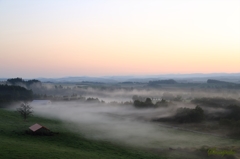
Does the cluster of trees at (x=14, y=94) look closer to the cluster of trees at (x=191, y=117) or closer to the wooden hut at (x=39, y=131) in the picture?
the wooden hut at (x=39, y=131)

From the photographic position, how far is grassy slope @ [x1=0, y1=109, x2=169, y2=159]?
34250 millimetres

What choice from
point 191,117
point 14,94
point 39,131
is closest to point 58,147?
point 39,131

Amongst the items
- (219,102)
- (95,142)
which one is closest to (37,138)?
(95,142)

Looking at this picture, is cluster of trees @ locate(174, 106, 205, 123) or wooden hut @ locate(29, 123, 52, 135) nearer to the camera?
wooden hut @ locate(29, 123, 52, 135)

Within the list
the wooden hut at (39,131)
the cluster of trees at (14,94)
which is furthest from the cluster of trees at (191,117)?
the cluster of trees at (14,94)

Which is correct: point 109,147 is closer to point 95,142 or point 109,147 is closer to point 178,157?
point 95,142

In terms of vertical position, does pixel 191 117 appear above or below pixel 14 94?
below

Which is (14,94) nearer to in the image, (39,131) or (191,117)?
(39,131)

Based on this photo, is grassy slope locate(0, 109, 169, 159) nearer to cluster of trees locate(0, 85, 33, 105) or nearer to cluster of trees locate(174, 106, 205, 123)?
cluster of trees locate(174, 106, 205, 123)

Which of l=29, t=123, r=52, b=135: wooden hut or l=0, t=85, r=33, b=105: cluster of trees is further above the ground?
l=0, t=85, r=33, b=105: cluster of trees

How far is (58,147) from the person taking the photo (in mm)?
40719

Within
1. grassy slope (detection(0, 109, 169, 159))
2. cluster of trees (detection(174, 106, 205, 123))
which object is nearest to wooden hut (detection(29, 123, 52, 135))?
grassy slope (detection(0, 109, 169, 159))

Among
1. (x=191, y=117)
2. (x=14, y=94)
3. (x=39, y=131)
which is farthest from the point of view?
(x=14, y=94)

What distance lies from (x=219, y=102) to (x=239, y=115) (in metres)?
26.3
